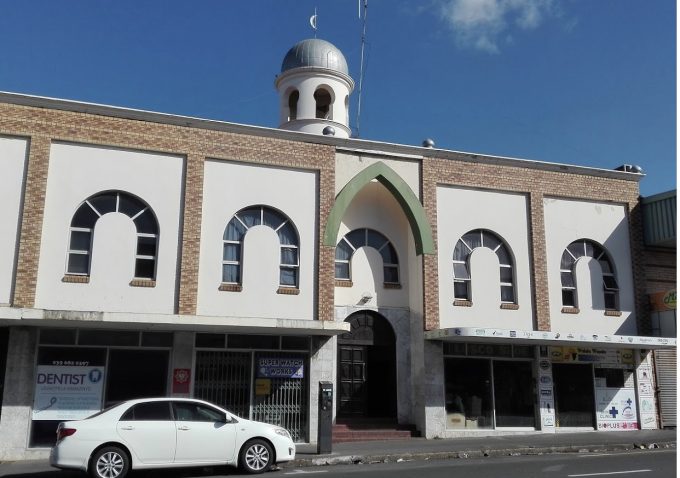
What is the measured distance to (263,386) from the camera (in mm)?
17469

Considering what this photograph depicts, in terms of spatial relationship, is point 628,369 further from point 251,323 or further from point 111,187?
point 111,187

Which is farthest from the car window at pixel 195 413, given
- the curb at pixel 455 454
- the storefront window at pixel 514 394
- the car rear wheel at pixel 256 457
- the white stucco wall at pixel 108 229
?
the storefront window at pixel 514 394

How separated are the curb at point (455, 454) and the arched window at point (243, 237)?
5203 millimetres

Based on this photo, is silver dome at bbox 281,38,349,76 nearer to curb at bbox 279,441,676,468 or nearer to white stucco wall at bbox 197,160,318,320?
white stucco wall at bbox 197,160,318,320

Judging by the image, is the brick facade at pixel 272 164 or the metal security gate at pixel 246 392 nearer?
the brick facade at pixel 272 164

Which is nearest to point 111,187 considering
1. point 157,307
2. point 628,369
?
point 157,307

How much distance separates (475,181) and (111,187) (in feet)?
33.7

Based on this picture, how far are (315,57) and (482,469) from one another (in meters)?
17.1

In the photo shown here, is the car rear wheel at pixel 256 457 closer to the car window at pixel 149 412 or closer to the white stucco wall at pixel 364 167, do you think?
the car window at pixel 149 412

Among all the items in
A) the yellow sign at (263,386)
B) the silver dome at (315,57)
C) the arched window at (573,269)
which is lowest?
the yellow sign at (263,386)

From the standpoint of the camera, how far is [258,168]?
59.7 feet

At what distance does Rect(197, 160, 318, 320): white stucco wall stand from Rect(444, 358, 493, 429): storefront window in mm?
4542

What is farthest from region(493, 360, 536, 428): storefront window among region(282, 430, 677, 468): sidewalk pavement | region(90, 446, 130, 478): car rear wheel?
region(90, 446, 130, 478): car rear wheel

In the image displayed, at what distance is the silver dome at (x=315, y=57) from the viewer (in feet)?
82.9
